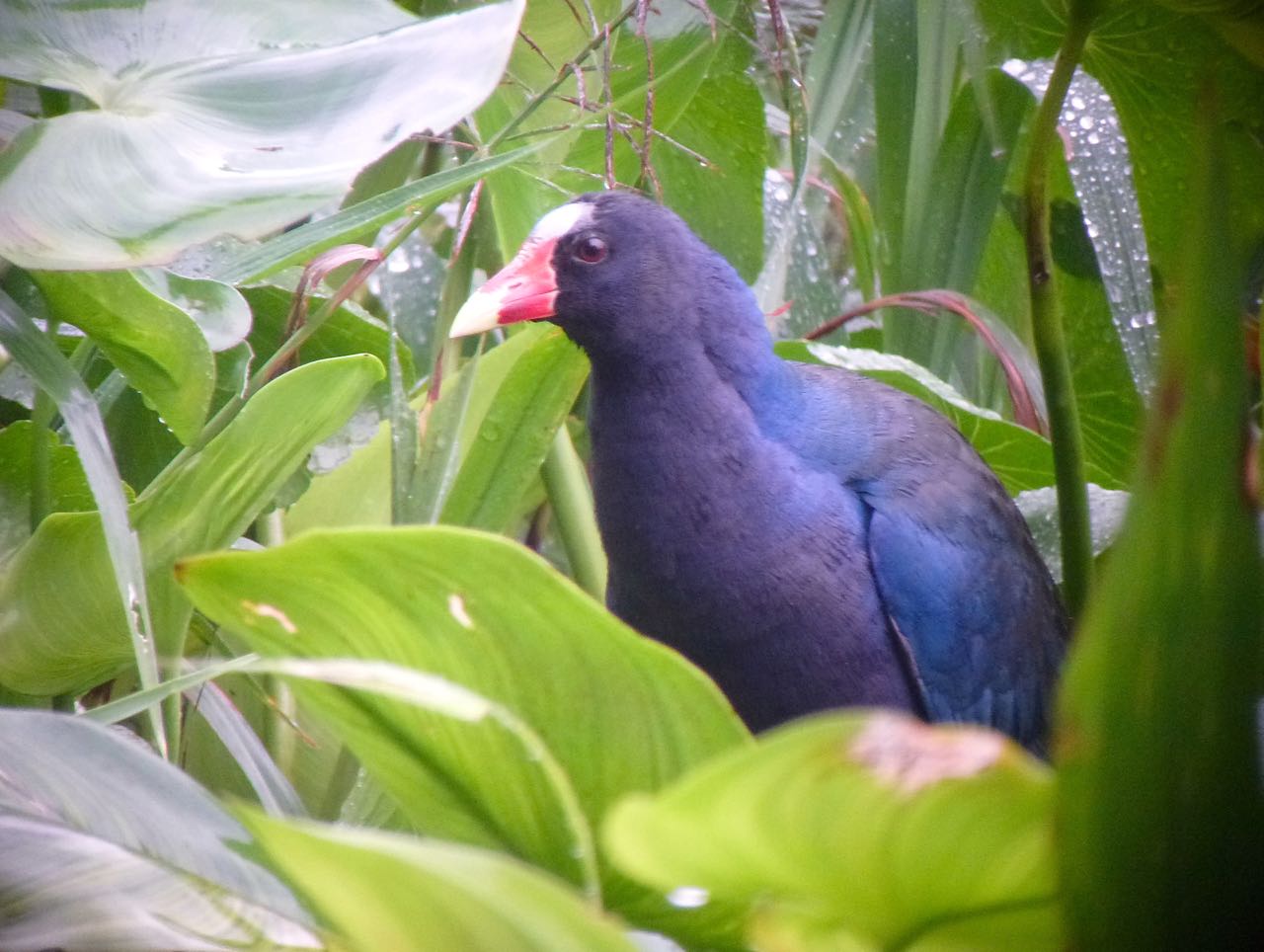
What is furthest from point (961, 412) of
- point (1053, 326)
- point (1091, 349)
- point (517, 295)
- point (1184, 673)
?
point (1184, 673)

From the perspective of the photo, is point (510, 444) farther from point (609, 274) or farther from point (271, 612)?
point (271, 612)

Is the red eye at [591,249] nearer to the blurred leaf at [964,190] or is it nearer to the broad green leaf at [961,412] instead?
the broad green leaf at [961,412]

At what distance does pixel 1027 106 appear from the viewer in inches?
54.4

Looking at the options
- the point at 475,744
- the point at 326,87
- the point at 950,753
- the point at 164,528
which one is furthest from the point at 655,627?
the point at 950,753

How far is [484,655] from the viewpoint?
1.65ft

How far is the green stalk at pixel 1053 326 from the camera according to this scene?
912 millimetres

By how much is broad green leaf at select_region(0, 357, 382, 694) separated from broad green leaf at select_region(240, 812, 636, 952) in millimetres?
437

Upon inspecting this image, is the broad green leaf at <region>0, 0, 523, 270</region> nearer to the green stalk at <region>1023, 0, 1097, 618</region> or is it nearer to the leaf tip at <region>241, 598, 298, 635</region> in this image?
the leaf tip at <region>241, 598, 298, 635</region>

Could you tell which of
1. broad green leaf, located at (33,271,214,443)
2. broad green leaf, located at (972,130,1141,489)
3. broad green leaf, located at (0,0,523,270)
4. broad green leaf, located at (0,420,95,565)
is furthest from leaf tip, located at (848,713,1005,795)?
broad green leaf, located at (972,130,1141,489)

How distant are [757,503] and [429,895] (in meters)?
0.73

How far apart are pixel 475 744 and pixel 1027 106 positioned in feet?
3.69

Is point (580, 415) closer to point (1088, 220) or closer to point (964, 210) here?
point (964, 210)

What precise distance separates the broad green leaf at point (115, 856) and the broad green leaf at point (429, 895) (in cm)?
18

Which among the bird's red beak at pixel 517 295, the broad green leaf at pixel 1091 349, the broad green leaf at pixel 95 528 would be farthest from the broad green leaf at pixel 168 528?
the broad green leaf at pixel 1091 349
